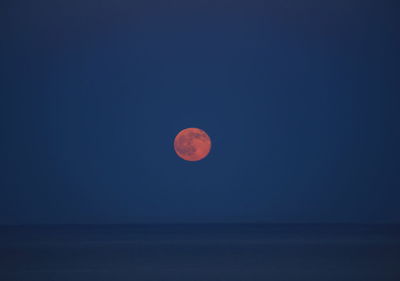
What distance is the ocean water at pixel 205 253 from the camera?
4.87m

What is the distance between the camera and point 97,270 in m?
5.10

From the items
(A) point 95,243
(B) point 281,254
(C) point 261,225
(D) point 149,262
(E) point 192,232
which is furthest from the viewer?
(C) point 261,225

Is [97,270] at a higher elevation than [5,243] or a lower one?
lower

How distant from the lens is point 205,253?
243 inches

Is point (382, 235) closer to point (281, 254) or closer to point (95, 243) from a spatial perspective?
point (281, 254)

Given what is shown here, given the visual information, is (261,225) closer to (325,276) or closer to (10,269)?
(325,276)

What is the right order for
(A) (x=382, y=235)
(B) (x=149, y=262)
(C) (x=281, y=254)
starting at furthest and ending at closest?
(A) (x=382, y=235) < (C) (x=281, y=254) < (B) (x=149, y=262)

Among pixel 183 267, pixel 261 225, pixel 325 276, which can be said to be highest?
pixel 261 225

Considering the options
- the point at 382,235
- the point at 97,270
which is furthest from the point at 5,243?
the point at 382,235

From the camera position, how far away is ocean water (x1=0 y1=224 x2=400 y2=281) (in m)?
4.87

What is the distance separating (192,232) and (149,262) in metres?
2.98

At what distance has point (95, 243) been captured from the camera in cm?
717

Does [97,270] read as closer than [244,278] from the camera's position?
No

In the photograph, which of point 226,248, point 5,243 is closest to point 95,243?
point 5,243
